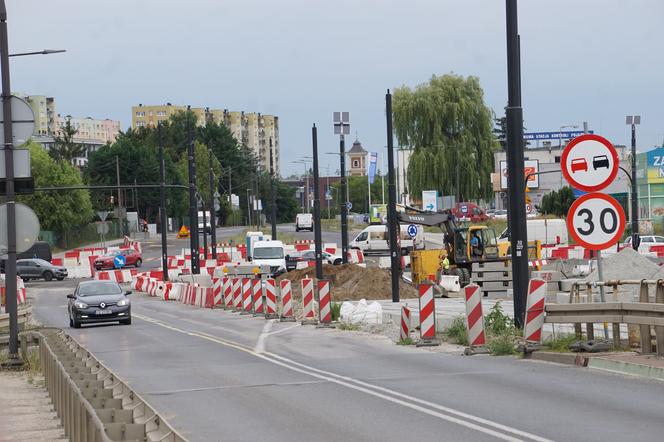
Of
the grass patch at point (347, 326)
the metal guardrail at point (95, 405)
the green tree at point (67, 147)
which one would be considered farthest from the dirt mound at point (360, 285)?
the green tree at point (67, 147)

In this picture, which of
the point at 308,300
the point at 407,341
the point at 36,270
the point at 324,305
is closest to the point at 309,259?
the point at 36,270

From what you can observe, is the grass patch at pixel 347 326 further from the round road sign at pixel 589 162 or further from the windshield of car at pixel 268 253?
the windshield of car at pixel 268 253

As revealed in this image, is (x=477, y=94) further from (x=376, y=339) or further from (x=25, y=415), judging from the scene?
(x=25, y=415)

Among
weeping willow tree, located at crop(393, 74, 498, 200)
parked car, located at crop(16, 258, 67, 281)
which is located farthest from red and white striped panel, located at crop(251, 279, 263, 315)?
weeping willow tree, located at crop(393, 74, 498, 200)

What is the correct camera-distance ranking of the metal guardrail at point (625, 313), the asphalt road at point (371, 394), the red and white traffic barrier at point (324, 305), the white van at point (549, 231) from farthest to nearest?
1. the white van at point (549, 231)
2. the red and white traffic barrier at point (324, 305)
3. the metal guardrail at point (625, 313)
4. the asphalt road at point (371, 394)

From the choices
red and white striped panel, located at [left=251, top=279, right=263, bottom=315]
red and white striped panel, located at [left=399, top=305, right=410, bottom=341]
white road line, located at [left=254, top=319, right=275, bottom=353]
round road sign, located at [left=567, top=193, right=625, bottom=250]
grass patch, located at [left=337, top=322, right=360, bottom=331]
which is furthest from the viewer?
red and white striped panel, located at [left=251, top=279, right=263, bottom=315]

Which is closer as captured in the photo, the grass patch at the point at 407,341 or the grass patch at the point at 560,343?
the grass patch at the point at 560,343

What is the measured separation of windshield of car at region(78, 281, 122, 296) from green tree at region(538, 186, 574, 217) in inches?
2432

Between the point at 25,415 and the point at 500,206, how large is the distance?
123m

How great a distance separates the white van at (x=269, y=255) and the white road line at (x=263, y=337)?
29.6 meters

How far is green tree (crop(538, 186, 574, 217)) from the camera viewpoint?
93688mm

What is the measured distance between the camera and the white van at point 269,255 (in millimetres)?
64250

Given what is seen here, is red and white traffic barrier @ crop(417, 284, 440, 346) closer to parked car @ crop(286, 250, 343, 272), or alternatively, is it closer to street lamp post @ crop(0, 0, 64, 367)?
street lamp post @ crop(0, 0, 64, 367)

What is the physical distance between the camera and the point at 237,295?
1602 inches
